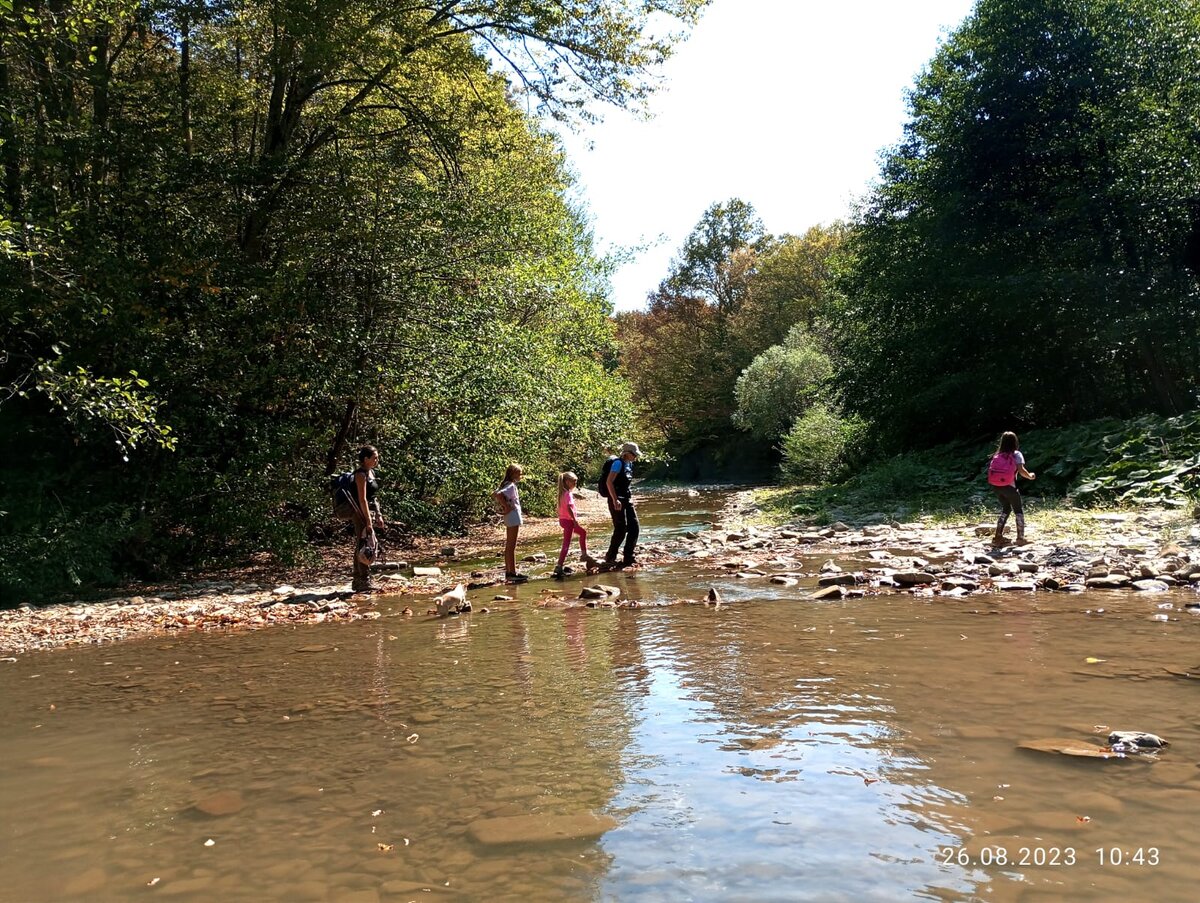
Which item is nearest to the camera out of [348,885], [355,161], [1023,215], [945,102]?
[348,885]

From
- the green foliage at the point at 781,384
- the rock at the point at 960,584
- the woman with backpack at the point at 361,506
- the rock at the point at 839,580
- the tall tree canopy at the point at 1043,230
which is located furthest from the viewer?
the green foliage at the point at 781,384

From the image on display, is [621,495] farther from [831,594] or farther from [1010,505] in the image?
[1010,505]

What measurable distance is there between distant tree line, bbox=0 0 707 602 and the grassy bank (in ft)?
27.6

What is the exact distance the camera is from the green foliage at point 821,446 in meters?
31.0

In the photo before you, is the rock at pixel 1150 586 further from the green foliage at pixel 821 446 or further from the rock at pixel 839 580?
the green foliage at pixel 821 446

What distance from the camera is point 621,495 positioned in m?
12.8

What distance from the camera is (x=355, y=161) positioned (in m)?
14.6

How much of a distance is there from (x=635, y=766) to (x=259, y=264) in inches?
492

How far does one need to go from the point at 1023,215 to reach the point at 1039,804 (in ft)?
80.8

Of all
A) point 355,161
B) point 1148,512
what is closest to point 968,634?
point 1148,512

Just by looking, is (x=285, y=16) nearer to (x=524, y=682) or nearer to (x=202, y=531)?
(x=202, y=531)

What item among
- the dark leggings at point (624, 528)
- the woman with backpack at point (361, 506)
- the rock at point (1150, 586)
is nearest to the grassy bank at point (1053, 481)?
the rock at point (1150, 586)

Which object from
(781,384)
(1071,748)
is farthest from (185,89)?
(781,384)

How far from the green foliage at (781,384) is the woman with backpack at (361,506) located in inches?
1286
